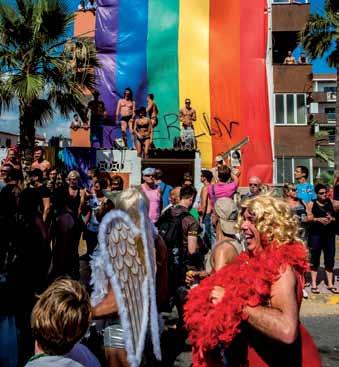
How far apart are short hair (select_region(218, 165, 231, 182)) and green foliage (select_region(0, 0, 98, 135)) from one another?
648 centimetres

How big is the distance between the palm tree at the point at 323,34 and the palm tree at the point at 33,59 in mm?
10950

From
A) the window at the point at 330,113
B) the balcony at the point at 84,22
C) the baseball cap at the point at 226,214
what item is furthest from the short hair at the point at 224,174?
the window at the point at 330,113

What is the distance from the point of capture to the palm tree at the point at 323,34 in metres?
20.0

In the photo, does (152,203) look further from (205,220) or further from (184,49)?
(184,49)

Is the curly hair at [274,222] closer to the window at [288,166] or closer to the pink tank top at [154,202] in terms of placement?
the pink tank top at [154,202]

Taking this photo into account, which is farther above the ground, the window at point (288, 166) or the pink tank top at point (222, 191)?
the window at point (288, 166)

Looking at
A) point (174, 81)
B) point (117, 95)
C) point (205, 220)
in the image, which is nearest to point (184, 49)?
point (174, 81)

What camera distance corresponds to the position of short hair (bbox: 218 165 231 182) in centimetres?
781

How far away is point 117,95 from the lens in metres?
18.3

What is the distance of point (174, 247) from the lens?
5430 millimetres

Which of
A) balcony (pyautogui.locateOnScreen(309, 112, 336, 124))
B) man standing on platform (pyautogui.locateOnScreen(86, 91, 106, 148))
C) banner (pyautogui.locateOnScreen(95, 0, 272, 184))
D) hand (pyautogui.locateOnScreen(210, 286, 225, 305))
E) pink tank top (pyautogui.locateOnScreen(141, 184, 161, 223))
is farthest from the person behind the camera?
balcony (pyautogui.locateOnScreen(309, 112, 336, 124))

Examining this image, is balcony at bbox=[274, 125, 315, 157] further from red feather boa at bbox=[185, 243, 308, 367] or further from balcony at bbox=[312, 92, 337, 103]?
balcony at bbox=[312, 92, 337, 103]

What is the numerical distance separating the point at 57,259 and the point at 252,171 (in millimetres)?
13272

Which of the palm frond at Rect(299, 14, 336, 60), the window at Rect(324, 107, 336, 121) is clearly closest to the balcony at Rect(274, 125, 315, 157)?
the palm frond at Rect(299, 14, 336, 60)
